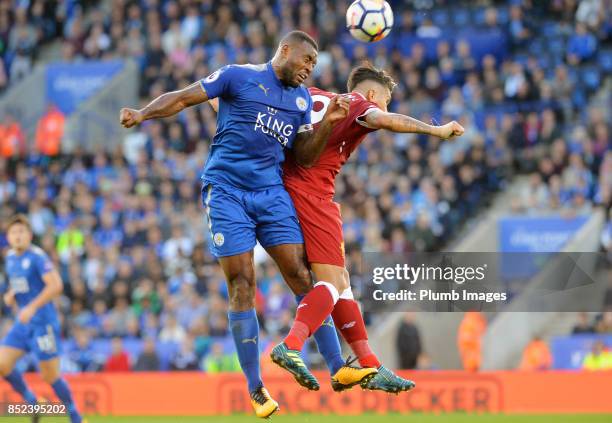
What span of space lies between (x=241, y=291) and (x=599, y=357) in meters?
8.60

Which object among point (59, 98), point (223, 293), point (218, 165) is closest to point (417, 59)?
point (223, 293)

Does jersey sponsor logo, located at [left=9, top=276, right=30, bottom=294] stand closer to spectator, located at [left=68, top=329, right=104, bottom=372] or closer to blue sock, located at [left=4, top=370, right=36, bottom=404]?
blue sock, located at [left=4, top=370, right=36, bottom=404]

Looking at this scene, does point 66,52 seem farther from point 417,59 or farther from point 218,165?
point 218,165

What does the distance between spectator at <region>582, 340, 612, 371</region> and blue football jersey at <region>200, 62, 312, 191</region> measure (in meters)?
8.46

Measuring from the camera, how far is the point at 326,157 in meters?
9.54

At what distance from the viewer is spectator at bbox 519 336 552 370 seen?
1681 centimetres

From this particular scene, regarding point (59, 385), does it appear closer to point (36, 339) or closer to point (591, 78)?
point (36, 339)

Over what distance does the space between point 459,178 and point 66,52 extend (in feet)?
31.7

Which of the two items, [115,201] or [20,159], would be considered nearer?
[115,201]

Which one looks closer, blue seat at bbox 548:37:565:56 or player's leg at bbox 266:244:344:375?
player's leg at bbox 266:244:344:375

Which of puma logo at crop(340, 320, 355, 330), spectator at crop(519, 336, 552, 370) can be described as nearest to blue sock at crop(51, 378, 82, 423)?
puma logo at crop(340, 320, 355, 330)

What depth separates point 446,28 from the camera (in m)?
21.9

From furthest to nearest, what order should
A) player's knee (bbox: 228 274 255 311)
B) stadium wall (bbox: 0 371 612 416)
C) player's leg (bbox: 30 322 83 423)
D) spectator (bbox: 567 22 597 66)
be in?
spectator (bbox: 567 22 597 66) → stadium wall (bbox: 0 371 612 416) → player's leg (bbox: 30 322 83 423) → player's knee (bbox: 228 274 255 311)

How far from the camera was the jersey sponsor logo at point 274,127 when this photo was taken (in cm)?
918
